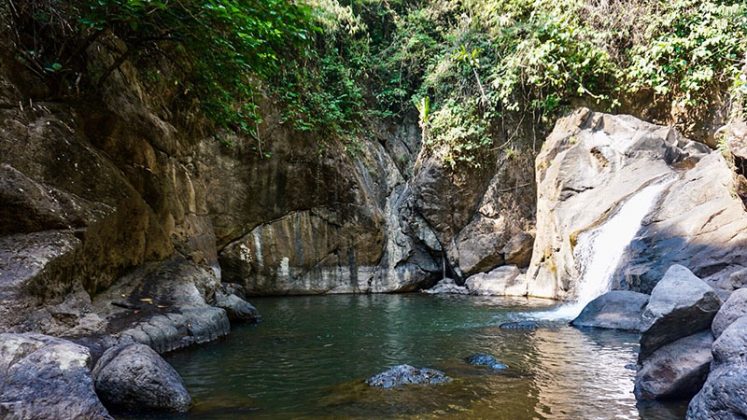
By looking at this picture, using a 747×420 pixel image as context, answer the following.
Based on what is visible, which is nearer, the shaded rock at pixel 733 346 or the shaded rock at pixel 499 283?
the shaded rock at pixel 733 346

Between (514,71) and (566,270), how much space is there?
7.62 meters

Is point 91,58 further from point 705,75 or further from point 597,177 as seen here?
point 705,75

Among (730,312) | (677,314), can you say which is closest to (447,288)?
(677,314)

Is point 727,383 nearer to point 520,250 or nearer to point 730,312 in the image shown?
point 730,312

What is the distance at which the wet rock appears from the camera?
6230mm

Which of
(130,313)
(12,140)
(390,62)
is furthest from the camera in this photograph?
(390,62)

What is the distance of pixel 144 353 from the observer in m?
5.15

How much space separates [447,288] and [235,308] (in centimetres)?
929

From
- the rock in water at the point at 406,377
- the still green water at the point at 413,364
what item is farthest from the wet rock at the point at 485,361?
the rock in water at the point at 406,377

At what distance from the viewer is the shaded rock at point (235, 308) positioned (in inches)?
402

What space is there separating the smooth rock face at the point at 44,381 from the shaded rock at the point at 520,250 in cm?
1495

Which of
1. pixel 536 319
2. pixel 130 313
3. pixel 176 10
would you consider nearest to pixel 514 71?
pixel 536 319

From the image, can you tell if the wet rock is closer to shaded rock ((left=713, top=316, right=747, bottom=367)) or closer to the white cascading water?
shaded rock ((left=713, top=316, right=747, bottom=367))

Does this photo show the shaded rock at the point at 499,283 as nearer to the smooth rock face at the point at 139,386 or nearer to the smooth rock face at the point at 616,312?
the smooth rock face at the point at 616,312
